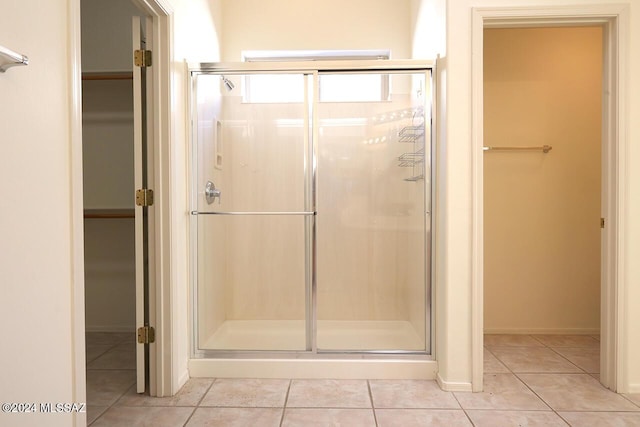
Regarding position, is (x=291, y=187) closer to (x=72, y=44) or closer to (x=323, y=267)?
(x=323, y=267)

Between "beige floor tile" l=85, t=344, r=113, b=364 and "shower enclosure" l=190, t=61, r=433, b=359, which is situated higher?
"shower enclosure" l=190, t=61, r=433, b=359

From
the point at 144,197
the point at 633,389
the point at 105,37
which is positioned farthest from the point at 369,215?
the point at 105,37

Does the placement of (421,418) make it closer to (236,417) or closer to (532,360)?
(236,417)

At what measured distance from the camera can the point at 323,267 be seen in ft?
9.14

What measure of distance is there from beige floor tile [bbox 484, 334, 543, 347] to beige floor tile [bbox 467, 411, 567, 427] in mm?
1073

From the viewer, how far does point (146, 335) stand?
7.57 feet

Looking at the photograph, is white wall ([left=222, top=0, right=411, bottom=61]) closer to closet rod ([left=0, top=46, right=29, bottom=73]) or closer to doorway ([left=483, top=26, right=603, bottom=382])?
doorway ([left=483, top=26, right=603, bottom=382])

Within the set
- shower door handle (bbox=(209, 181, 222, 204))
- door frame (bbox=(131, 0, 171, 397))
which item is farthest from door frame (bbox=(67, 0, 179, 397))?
shower door handle (bbox=(209, 181, 222, 204))

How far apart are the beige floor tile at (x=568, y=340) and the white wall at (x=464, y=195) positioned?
831 mm

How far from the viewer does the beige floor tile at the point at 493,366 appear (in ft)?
8.68

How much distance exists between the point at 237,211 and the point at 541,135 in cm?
237

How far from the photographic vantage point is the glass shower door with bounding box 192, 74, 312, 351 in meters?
2.68

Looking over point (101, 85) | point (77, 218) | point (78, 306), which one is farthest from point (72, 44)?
point (101, 85)

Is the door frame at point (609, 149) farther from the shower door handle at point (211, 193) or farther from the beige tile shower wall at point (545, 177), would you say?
the shower door handle at point (211, 193)
